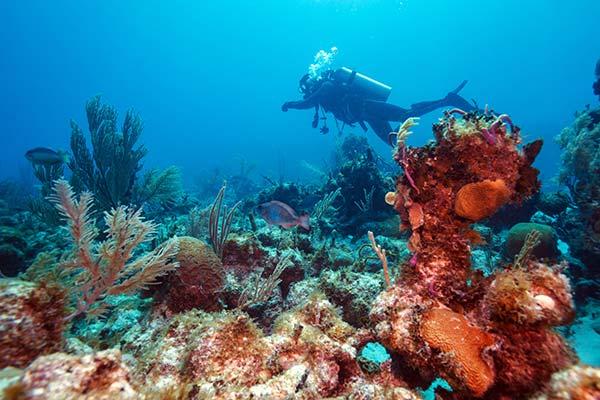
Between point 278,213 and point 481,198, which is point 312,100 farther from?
point 481,198

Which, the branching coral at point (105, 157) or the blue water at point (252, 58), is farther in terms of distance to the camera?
the blue water at point (252, 58)

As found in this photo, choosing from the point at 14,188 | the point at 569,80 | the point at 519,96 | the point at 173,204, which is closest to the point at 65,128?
the point at 14,188

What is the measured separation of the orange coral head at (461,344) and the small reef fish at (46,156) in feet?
28.0

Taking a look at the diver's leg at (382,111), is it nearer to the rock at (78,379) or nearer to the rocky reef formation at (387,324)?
the rocky reef formation at (387,324)

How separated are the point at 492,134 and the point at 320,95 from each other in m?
11.9

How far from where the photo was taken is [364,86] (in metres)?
13.2

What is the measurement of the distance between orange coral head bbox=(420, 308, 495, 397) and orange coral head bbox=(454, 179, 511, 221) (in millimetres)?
780

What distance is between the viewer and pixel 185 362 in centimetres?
229

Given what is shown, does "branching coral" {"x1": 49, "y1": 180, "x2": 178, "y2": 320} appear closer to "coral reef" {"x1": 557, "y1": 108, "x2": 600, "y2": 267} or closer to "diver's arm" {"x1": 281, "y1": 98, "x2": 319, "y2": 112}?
"coral reef" {"x1": 557, "y1": 108, "x2": 600, "y2": 267}

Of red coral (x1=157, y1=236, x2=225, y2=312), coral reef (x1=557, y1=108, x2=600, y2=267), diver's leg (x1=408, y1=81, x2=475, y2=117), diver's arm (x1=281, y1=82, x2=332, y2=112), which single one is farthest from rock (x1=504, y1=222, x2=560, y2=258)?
diver's arm (x1=281, y1=82, x2=332, y2=112)

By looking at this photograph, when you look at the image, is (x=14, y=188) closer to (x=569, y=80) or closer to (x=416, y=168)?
(x=416, y=168)

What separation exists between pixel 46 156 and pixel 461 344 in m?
9.04

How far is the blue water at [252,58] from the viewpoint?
285ft

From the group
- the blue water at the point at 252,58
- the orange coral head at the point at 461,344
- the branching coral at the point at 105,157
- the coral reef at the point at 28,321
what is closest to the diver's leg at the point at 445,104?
the branching coral at the point at 105,157
